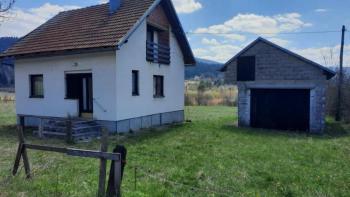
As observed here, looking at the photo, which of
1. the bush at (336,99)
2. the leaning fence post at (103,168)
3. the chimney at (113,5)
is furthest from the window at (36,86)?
the bush at (336,99)

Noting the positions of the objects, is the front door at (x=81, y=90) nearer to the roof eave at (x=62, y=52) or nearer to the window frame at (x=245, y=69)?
Result: the roof eave at (x=62, y=52)

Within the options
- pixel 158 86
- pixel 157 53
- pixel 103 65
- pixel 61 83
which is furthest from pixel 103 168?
pixel 158 86

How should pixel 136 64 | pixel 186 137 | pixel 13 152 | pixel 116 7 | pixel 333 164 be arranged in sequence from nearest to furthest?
1. pixel 333 164
2. pixel 13 152
3. pixel 186 137
4. pixel 136 64
5. pixel 116 7

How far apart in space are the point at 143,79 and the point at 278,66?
7.09 meters

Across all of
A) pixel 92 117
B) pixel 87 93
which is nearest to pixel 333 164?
pixel 92 117

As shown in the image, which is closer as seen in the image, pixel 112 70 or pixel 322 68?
pixel 112 70

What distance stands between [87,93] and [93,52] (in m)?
2.41

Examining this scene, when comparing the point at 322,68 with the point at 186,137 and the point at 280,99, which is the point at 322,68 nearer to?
the point at 280,99

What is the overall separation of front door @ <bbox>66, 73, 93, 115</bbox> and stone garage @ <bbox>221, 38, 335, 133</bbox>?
25.4 ft

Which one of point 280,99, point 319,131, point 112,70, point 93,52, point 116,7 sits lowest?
point 319,131

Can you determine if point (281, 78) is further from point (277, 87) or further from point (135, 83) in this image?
point (135, 83)

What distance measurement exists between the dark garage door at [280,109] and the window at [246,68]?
2.72 ft

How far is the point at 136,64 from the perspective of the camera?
14.5m

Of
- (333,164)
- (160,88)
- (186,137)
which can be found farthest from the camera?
(160,88)
